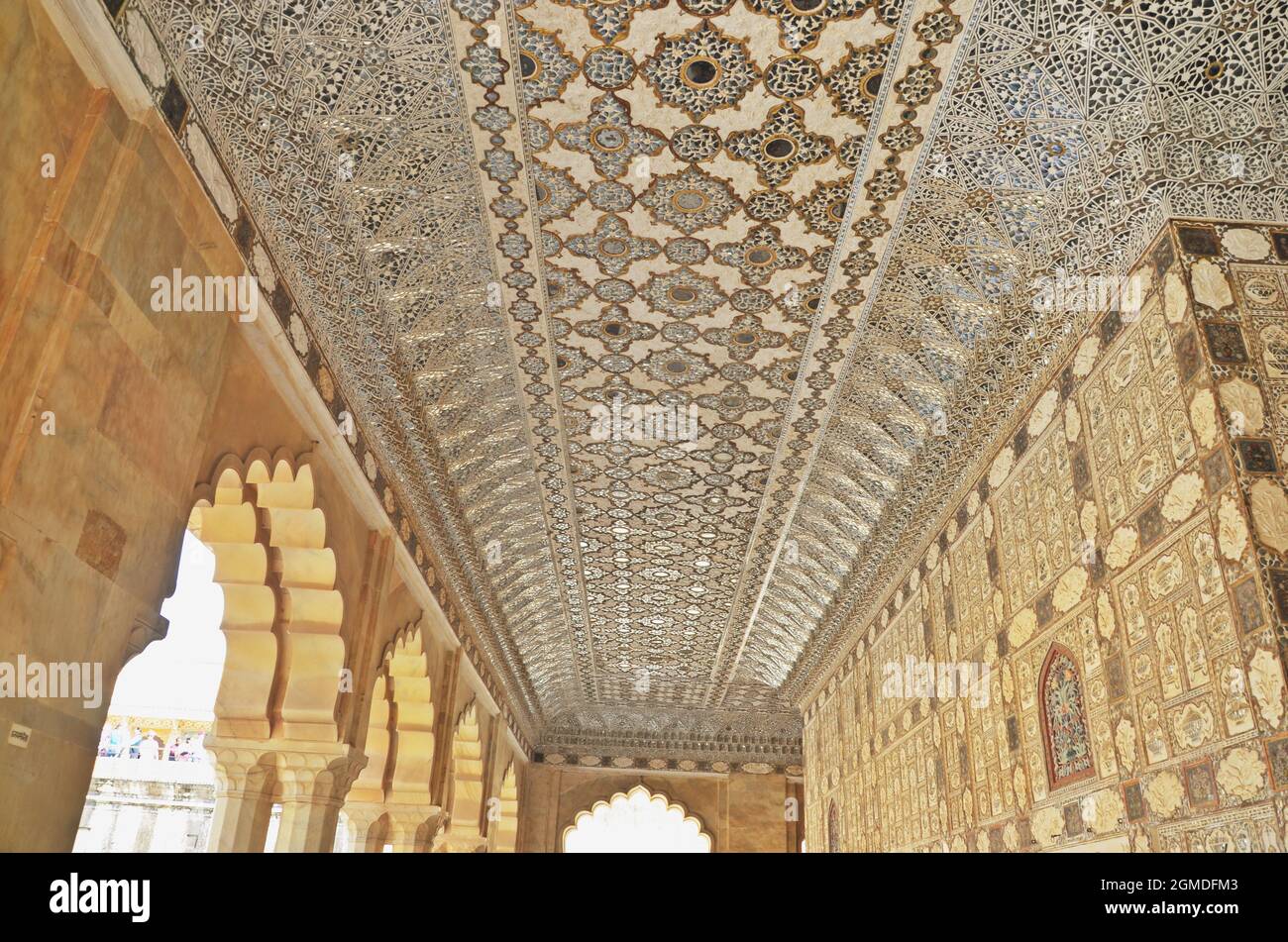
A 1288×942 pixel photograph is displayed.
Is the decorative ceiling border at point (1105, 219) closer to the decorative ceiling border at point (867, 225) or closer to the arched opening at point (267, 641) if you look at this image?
the decorative ceiling border at point (867, 225)

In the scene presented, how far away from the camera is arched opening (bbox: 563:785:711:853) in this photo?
1731 centimetres

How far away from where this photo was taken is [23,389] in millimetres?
2771

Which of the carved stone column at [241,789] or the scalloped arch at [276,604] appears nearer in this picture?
the scalloped arch at [276,604]

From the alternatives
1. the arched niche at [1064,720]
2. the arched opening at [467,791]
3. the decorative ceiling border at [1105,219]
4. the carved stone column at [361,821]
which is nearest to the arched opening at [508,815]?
the arched opening at [467,791]

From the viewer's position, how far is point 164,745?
13188 millimetres

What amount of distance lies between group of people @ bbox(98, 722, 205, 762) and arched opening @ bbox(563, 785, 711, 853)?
6.79m

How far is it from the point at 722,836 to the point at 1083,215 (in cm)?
1456

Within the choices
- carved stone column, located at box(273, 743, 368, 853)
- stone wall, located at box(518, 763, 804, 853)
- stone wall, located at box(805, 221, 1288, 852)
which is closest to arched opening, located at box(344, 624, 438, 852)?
carved stone column, located at box(273, 743, 368, 853)

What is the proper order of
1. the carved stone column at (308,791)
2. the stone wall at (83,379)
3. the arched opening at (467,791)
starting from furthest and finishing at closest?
the arched opening at (467,791) < the carved stone column at (308,791) < the stone wall at (83,379)

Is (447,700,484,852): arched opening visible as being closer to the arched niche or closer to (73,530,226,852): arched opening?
(73,530,226,852): arched opening

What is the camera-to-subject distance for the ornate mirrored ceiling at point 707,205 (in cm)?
408

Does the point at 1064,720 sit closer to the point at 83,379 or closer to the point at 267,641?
the point at 267,641

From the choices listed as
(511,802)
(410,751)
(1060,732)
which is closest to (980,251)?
(1060,732)

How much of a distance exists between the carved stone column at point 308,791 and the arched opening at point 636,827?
12.0m
